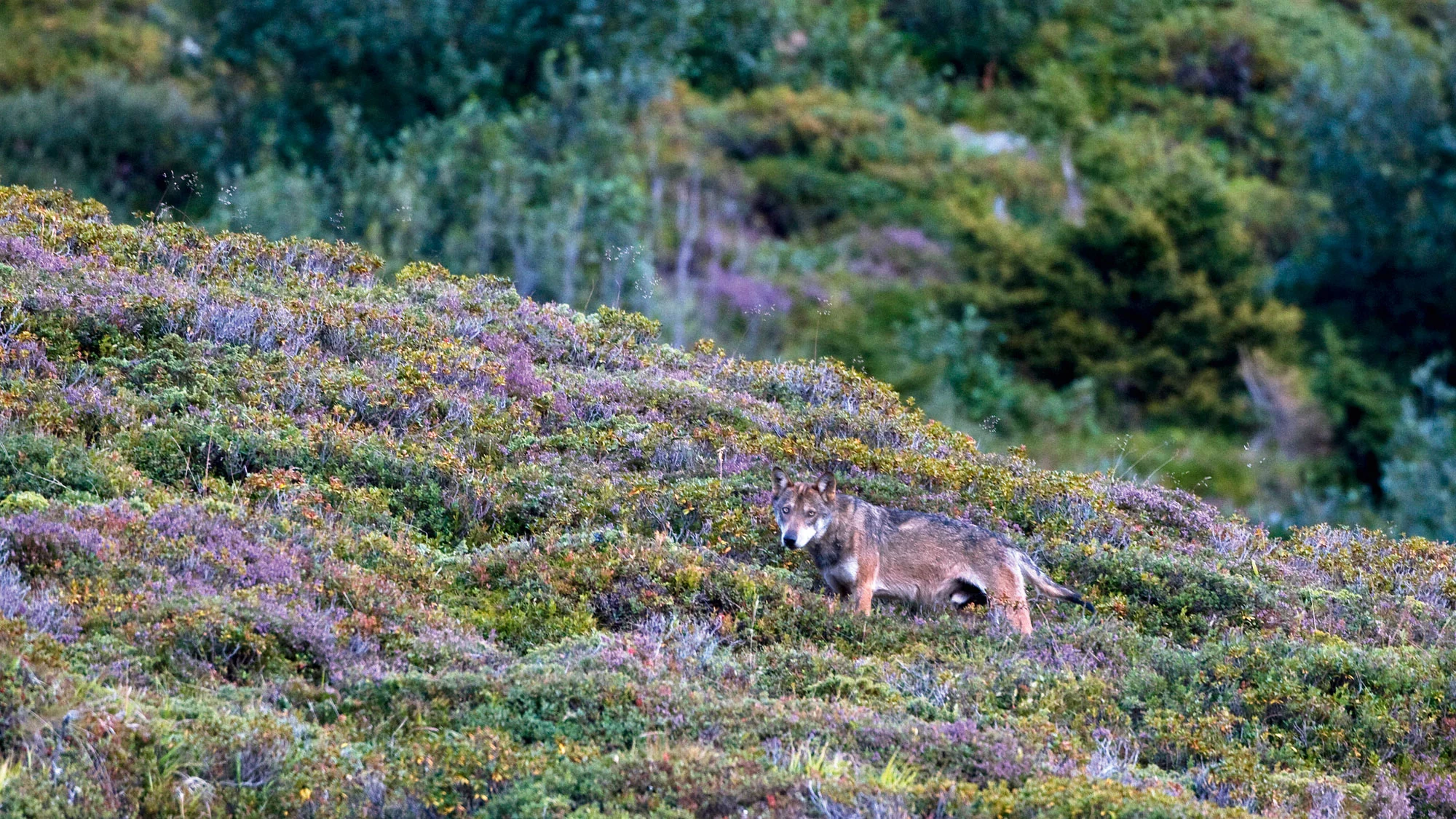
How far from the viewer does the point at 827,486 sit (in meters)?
9.22

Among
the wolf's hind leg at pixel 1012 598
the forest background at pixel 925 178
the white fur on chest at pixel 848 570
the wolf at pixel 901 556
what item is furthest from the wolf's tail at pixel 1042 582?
the forest background at pixel 925 178

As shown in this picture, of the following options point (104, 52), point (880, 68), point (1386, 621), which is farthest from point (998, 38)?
point (1386, 621)

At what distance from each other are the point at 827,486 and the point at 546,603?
6.38ft

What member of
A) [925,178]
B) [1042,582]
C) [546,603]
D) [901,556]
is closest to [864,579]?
[901,556]

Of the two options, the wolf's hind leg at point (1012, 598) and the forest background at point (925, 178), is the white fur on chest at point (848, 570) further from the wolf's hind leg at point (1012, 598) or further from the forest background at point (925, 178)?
the forest background at point (925, 178)

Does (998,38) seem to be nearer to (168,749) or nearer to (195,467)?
(195,467)

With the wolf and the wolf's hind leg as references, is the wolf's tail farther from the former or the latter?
the wolf's hind leg

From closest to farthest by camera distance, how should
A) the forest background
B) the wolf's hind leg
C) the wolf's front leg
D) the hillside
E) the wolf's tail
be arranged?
the hillside, the wolf's hind leg, the wolf's front leg, the wolf's tail, the forest background

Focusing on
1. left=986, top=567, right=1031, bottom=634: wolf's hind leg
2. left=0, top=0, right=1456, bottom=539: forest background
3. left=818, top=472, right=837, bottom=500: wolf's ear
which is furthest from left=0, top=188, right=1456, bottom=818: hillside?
left=0, top=0, right=1456, bottom=539: forest background

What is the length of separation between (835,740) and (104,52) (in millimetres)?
42161

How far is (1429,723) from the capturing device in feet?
27.5

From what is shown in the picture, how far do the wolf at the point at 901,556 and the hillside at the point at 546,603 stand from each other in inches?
11.7

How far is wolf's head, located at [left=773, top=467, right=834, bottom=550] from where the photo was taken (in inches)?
360

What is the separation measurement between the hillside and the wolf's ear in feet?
1.92
